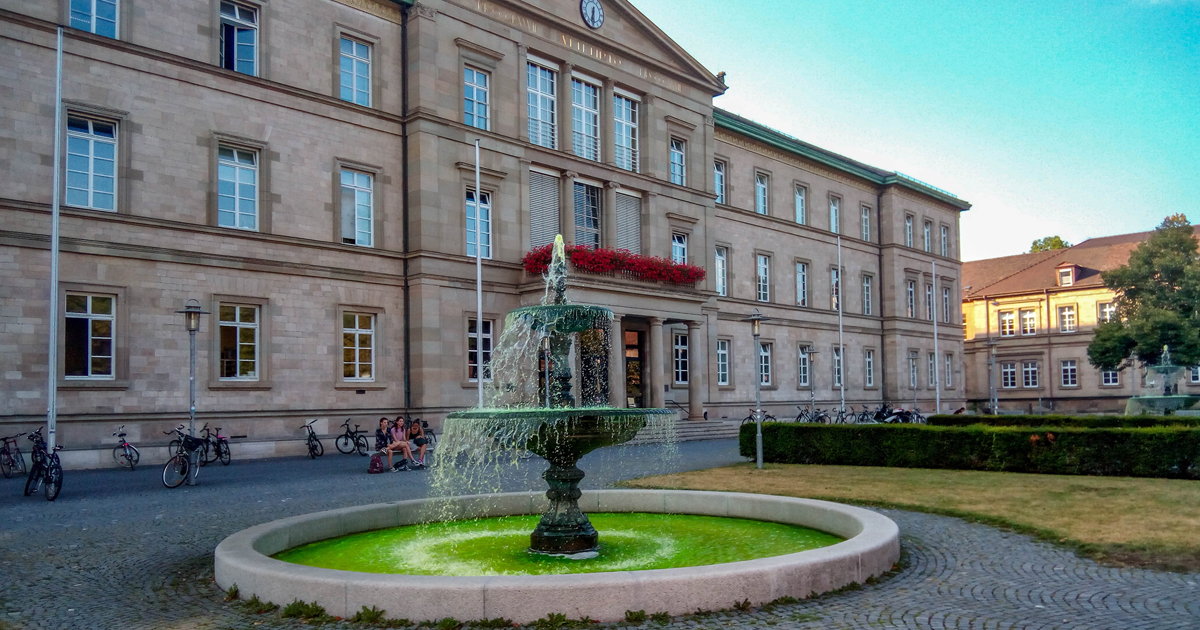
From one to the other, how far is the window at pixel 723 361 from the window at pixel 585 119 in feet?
41.9

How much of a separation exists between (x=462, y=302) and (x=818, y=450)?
1381 cm

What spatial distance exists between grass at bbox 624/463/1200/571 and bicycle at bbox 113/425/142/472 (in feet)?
42.1

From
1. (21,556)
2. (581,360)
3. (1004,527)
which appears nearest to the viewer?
(21,556)

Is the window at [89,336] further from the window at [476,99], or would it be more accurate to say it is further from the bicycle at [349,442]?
the window at [476,99]

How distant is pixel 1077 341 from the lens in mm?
77062

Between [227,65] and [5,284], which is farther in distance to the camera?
[227,65]

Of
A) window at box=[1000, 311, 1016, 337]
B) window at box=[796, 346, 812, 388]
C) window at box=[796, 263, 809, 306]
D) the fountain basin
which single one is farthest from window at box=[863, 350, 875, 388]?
the fountain basin

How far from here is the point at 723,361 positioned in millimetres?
45531

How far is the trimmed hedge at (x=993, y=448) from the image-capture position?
1864 cm

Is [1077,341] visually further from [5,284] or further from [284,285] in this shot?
[5,284]

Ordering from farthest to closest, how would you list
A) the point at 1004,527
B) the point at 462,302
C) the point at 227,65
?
1. the point at 462,302
2. the point at 227,65
3. the point at 1004,527

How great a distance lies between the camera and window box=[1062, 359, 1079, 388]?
3022 inches

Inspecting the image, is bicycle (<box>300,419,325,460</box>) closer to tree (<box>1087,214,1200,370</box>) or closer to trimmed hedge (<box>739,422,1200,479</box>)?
trimmed hedge (<box>739,422,1200,479</box>)

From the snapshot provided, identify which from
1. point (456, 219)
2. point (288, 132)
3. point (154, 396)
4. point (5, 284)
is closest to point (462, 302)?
point (456, 219)
